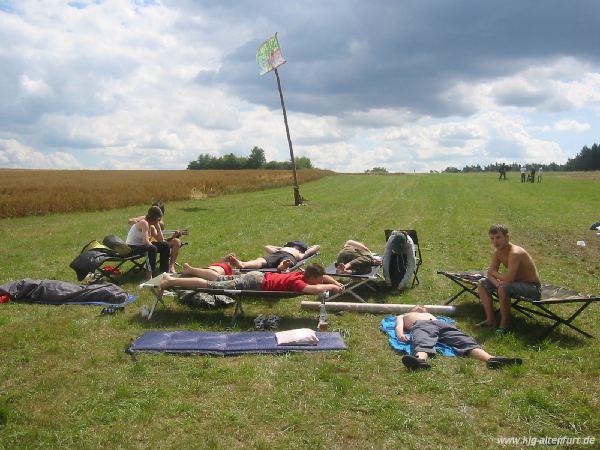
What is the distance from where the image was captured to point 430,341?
566 centimetres

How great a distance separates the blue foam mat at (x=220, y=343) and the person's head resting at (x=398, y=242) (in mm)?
2705

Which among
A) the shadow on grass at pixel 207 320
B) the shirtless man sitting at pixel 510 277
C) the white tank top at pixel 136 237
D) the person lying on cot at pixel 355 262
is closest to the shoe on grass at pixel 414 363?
the shirtless man sitting at pixel 510 277

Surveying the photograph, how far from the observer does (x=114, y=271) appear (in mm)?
9641

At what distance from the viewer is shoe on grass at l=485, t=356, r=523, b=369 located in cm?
514

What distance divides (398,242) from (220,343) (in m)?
3.81

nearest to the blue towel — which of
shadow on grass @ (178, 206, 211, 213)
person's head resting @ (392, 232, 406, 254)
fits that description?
person's head resting @ (392, 232, 406, 254)

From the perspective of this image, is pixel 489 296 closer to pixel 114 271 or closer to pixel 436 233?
pixel 114 271

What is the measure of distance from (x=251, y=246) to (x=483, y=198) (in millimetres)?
18590

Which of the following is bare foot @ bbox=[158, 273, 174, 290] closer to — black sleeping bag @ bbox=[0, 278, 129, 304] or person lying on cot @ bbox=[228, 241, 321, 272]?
black sleeping bag @ bbox=[0, 278, 129, 304]

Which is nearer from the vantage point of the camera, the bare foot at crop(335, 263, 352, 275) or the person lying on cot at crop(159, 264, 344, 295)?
the person lying on cot at crop(159, 264, 344, 295)

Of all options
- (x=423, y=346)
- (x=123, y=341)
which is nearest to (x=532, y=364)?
(x=423, y=346)

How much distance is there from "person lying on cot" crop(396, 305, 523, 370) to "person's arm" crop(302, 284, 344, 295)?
3.48 ft

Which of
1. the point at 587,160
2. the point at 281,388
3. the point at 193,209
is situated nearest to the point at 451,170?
the point at 587,160

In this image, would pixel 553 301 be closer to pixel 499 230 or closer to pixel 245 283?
pixel 499 230
